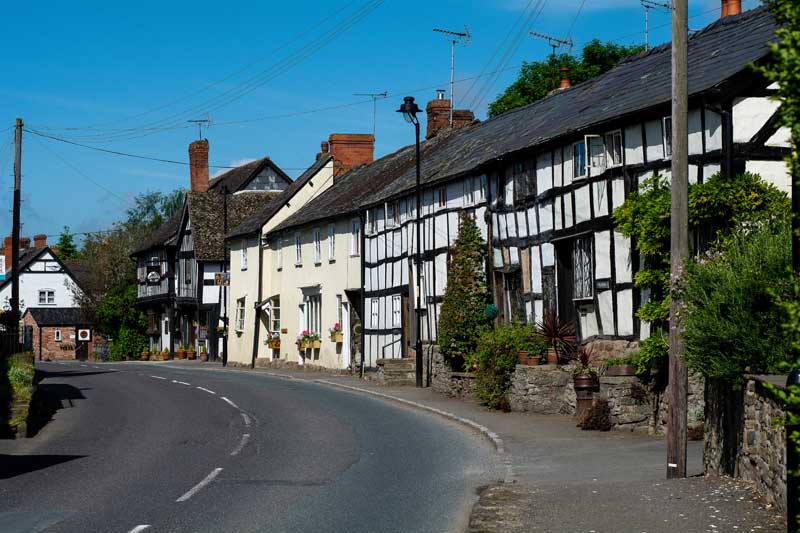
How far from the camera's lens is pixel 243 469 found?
48.6ft

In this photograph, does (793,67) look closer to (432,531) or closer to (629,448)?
(432,531)

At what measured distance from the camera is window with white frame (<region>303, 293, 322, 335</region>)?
45050 millimetres

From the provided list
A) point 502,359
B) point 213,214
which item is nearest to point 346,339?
point 502,359

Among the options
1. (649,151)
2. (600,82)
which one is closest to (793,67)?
(649,151)

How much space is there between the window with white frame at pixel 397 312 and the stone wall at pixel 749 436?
2394 centimetres

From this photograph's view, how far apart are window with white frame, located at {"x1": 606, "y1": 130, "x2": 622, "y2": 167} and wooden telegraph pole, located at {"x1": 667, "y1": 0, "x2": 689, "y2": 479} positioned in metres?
9.36

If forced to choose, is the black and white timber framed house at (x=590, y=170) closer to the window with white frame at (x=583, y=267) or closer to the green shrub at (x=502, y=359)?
the window with white frame at (x=583, y=267)

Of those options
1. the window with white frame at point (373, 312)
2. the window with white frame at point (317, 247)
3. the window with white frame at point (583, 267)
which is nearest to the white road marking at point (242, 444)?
the window with white frame at point (583, 267)

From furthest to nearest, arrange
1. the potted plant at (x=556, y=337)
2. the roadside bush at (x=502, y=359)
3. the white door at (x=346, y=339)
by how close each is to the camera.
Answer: the white door at (x=346, y=339), the roadside bush at (x=502, y=359), the potted plant at (x=556, y=337)

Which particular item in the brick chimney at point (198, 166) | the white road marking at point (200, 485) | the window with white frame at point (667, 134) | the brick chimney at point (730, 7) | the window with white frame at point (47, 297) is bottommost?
the white road marking at point (200, 485)

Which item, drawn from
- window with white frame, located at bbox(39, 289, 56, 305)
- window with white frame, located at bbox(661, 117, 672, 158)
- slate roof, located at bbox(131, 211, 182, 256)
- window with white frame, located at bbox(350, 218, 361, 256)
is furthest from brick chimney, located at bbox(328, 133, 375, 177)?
window with white frame, located at bbox(39, 289, 56, 305)

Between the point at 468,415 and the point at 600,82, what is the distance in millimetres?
11515

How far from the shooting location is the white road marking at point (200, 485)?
12.2 m

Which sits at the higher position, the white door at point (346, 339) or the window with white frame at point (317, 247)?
the window with white frame at point (317, 247)
